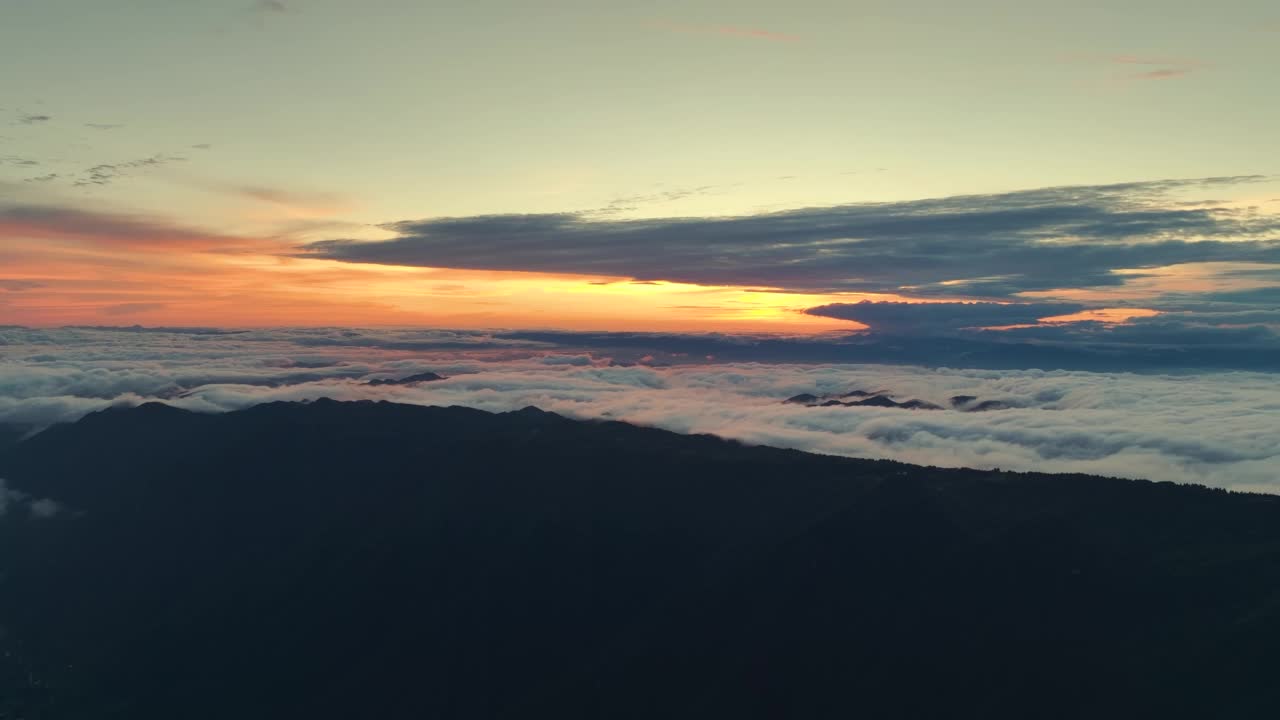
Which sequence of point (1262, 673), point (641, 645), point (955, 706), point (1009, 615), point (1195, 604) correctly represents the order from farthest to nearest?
point (641, 645), point (1009, 615), point (1195, 604), point (955, 706), point (1262, 673)

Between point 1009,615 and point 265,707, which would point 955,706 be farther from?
point 265,707

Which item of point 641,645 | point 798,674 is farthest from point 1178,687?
point 641,645

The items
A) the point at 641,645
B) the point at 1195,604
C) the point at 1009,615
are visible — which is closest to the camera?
the point at 1195,604

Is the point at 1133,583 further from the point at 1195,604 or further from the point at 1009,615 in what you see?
the point at 1009,615

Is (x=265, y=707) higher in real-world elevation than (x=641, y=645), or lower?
lower

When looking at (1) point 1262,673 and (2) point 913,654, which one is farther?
(2) point 913,654

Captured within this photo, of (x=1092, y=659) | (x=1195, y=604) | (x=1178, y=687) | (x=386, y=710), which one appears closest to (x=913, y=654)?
(x=1092, y=659)

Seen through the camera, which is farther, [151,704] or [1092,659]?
[151,704]

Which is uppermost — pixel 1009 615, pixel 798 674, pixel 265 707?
pixel 1009 615

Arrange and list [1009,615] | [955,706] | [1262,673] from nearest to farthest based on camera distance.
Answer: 1. [1262,673]
2. [955,706]
3. [1009,615]
